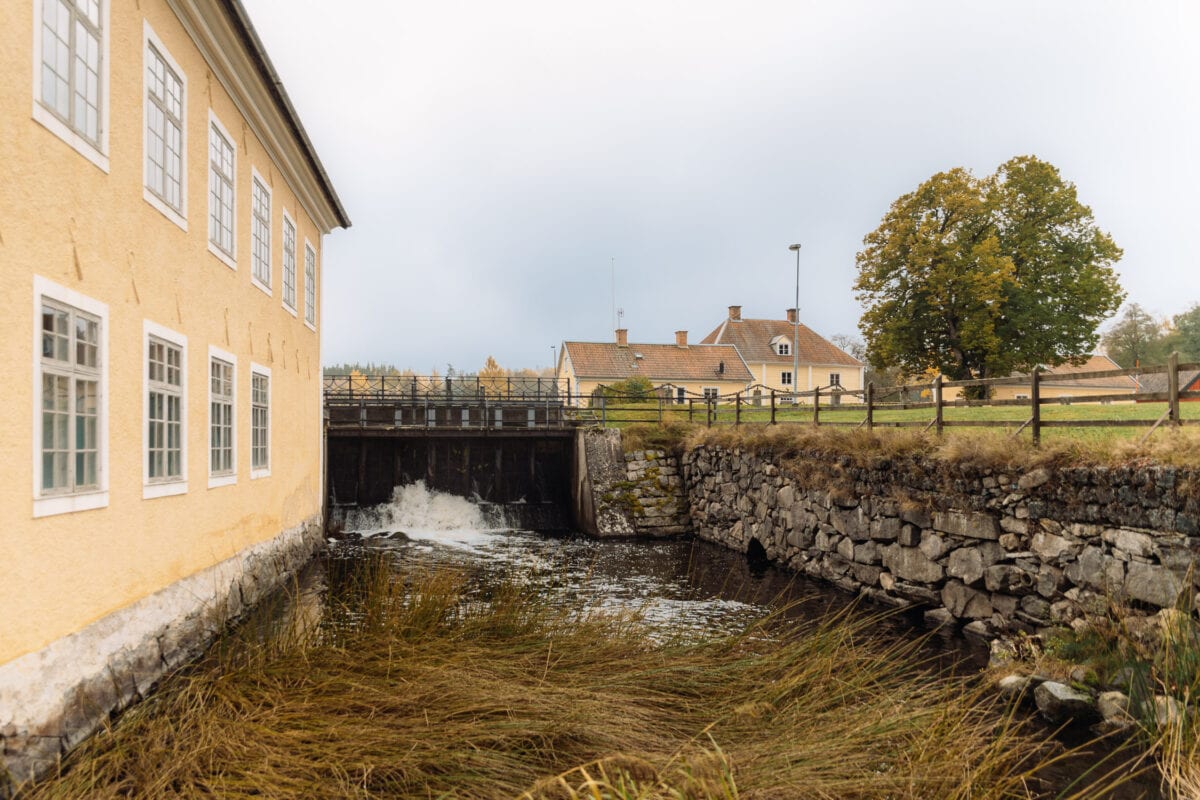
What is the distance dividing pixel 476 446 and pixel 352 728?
18120 mm

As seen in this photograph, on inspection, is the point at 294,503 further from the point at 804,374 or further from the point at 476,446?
the point at 804,374

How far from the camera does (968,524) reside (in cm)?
982

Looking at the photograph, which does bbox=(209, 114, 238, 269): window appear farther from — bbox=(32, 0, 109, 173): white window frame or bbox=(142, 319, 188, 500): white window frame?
bbox=(32, 0, 109, 173): white window frame

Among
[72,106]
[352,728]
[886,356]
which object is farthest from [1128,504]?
[886,356]

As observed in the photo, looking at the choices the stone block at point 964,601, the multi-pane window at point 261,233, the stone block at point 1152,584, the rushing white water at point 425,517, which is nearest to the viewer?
the stone block at point 1152,584

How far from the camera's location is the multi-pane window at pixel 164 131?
297 inches

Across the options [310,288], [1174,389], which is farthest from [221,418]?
[1174,389]

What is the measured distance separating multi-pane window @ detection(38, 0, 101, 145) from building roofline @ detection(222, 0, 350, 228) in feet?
7.87

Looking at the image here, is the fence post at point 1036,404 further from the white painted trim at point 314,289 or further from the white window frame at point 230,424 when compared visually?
the white painted trim at point 314,289

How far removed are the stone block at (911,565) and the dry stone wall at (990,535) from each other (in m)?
0.01

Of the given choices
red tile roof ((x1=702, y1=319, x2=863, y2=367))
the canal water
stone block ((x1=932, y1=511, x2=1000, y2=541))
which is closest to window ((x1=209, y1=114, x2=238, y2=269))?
the canal water

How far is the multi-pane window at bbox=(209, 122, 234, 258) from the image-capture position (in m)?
9.43

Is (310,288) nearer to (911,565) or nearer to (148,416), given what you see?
(148,416)

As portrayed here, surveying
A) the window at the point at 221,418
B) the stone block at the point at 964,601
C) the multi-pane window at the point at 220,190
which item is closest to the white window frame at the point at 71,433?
the window at the point at 221,418
